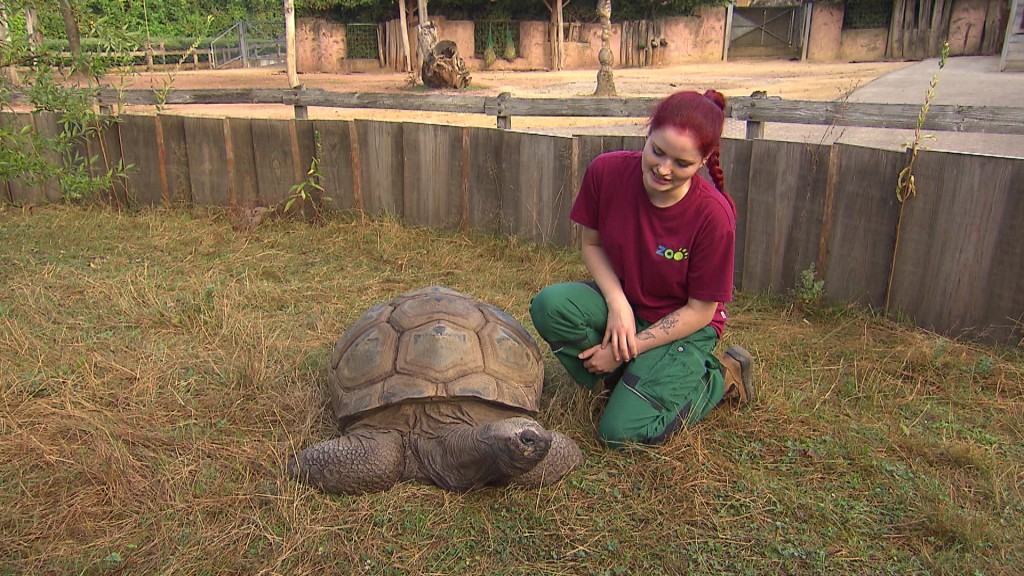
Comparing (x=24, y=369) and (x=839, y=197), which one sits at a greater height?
(x=839, y=197)

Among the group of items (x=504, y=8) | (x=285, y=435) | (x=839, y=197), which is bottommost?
(x=285, y=435)

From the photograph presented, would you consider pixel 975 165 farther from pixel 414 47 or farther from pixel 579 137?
pixel 414 47

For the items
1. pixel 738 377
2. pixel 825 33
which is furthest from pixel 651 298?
pixel 825 33

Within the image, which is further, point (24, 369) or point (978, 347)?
point (978, 347)

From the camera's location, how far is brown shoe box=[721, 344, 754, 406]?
3.75 m

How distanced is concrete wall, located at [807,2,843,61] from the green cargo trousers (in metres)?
36.6

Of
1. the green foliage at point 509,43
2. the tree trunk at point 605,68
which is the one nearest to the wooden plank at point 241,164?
the tree trunk at point 605,68

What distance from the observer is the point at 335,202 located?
757 centimetres

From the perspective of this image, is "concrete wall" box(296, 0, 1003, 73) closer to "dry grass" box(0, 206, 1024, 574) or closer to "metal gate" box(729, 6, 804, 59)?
"metal gate" box(729, 6, 804, 59)

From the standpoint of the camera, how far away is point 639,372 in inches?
140

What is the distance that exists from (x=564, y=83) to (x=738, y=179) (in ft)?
67.9

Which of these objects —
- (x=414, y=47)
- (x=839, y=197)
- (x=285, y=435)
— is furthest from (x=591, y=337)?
(x=414, y=47)

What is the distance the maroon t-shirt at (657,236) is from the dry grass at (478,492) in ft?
2.20

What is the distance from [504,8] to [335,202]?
92.9 feet
